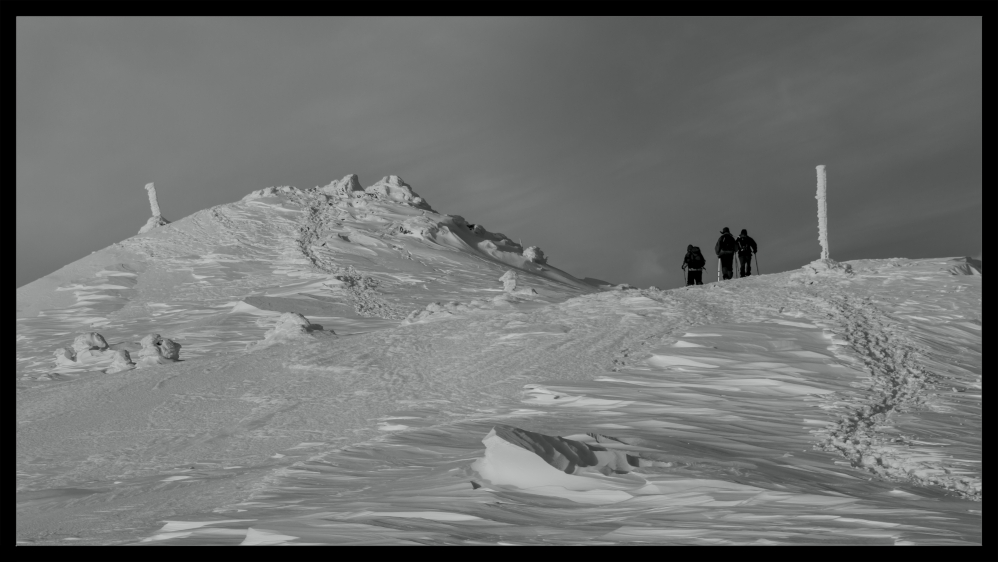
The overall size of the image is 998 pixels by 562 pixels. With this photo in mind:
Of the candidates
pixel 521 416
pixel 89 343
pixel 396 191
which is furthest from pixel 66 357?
pixel 396 191

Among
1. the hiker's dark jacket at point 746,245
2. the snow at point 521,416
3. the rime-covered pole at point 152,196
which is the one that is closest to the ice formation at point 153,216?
the rime-covered pole at point 152,196

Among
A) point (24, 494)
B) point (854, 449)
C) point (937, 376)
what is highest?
point (937, 376)

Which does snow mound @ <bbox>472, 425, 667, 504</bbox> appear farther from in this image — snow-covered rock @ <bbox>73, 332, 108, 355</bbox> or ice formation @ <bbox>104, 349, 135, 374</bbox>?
snow-covered rock @ <bbox>73, 332, 108, 355</bbox>

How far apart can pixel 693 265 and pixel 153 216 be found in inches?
811

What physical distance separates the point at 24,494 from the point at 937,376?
10.4 meters

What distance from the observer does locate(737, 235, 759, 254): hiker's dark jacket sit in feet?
69.6

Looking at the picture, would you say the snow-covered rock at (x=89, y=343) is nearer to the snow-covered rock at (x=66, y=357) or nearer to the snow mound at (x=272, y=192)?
the snow-covered rock at (x=66, y=357)

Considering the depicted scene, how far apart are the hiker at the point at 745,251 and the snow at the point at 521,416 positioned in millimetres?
2356

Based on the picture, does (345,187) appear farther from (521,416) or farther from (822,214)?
(521,416)

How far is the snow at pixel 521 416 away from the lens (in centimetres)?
515
